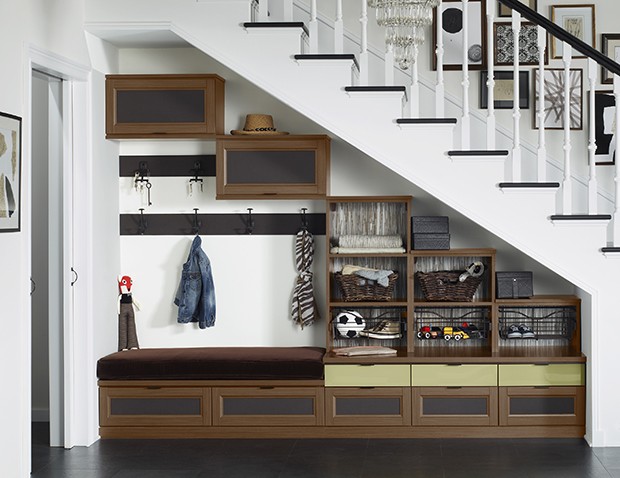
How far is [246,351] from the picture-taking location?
6.61 metres

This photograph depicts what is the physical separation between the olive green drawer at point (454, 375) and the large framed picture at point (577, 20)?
2.30m

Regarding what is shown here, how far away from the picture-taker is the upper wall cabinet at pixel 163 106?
652cm

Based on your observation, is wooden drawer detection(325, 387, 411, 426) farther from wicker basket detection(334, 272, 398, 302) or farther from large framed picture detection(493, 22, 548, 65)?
large framed picture detection(493, 22, 548, 65)

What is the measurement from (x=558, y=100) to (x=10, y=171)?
3.70m

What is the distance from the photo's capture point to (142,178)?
6.95m

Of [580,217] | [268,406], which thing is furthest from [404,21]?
[268,406]

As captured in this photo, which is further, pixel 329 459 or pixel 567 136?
pixel 567 136

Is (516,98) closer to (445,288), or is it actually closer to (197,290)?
(445,288)

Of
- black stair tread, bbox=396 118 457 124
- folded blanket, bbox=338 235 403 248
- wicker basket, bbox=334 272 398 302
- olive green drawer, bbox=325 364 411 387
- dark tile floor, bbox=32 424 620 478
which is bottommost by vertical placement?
dark tile floor, bbox=32 424 620 478

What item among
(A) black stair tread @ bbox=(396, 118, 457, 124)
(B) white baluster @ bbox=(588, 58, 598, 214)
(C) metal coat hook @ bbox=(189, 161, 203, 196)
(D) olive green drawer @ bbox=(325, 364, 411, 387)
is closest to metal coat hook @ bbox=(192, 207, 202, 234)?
(C) metal coat hook @ bbox=(189, 161, 203, 196)

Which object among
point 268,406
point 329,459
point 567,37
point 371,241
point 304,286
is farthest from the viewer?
point 304,286

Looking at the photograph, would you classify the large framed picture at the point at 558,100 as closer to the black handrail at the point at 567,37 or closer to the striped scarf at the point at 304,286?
the black handrail at the point at 567,37

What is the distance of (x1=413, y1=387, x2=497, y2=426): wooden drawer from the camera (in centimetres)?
629

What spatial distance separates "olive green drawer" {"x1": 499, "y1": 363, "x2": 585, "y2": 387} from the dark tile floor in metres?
0.35
